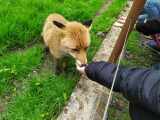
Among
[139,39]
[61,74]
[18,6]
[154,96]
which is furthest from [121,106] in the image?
[18,6]

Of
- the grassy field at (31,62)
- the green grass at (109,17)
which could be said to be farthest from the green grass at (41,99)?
the green grass at (109,17)

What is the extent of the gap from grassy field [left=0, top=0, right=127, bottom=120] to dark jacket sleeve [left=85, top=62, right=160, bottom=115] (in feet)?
3.12

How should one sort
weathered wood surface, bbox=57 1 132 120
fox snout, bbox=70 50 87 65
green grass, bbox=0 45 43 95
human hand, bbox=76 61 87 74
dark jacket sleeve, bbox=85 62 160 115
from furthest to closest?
green grass, bbox=0 45 43 95, fox snout, bbox=70 50 87 65, human hand, bbox=76 61 87 74, weathered wood surface, bbox=57 1 132 120, dark jacket sleeve, bbox=85 62 160 115

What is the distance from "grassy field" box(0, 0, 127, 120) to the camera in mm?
4105

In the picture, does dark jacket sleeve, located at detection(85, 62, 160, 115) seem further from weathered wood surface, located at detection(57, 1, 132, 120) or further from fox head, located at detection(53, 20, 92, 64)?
fox head, located at detection(53, 20, 92, 64)

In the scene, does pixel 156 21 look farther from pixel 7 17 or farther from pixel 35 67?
pixel 7 17

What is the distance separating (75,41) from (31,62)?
911mm

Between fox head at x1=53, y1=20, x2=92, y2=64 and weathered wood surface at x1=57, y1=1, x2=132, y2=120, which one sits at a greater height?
fox head at x1=53, y1=20, x2=92, y2=64

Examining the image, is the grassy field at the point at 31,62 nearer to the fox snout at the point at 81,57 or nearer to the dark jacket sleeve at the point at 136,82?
the fox snout at the point at 81,57

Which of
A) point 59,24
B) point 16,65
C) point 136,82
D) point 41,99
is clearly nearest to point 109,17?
point 59,24

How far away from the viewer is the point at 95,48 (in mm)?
5488

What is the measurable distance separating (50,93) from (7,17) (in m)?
1.90

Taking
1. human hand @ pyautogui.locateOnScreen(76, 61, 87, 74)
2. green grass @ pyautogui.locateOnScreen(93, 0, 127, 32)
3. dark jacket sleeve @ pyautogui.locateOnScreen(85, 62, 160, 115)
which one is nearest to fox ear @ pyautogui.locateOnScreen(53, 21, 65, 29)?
human hand @ pyautogui.locateOnScreen(76, 61, 87, 74)

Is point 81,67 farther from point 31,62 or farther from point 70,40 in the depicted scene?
point 31,62
